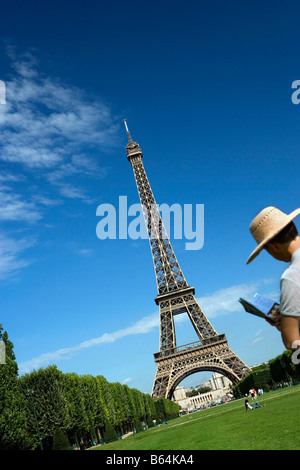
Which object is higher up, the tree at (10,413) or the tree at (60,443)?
the tree at (10,413)

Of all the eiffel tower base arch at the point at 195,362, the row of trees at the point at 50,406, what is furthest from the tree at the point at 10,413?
the eiffel tower base arch at the point at 195,362

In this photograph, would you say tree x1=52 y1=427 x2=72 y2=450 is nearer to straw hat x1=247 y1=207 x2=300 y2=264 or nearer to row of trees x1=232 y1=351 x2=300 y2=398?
straw hat x1=247 y1=207 x2=300 y2=264

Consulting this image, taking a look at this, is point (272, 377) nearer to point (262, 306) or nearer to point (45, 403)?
point (45, 403)

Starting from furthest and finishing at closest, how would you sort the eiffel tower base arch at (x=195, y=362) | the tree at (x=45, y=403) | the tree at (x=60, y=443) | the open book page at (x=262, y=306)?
the eiffel tower base arch at (x=195, y=362) < the tree at (x=45, y=403) < the tree at (x=60, y=443) < the open book page at (x=262, y=306)

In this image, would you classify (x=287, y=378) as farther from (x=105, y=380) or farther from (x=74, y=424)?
(x=74, y=424)

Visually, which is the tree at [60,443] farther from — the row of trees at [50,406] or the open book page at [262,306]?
the open book page at [262,306]

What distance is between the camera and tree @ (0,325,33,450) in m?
28.2

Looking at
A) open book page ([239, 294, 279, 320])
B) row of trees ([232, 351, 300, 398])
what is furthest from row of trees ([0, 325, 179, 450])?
open book page ([239, 294, 279, 320])

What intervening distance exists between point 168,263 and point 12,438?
5356 cm

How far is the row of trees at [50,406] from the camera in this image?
29391 millimetres

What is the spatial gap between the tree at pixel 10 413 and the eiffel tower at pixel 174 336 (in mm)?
36422

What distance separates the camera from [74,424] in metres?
40.2
